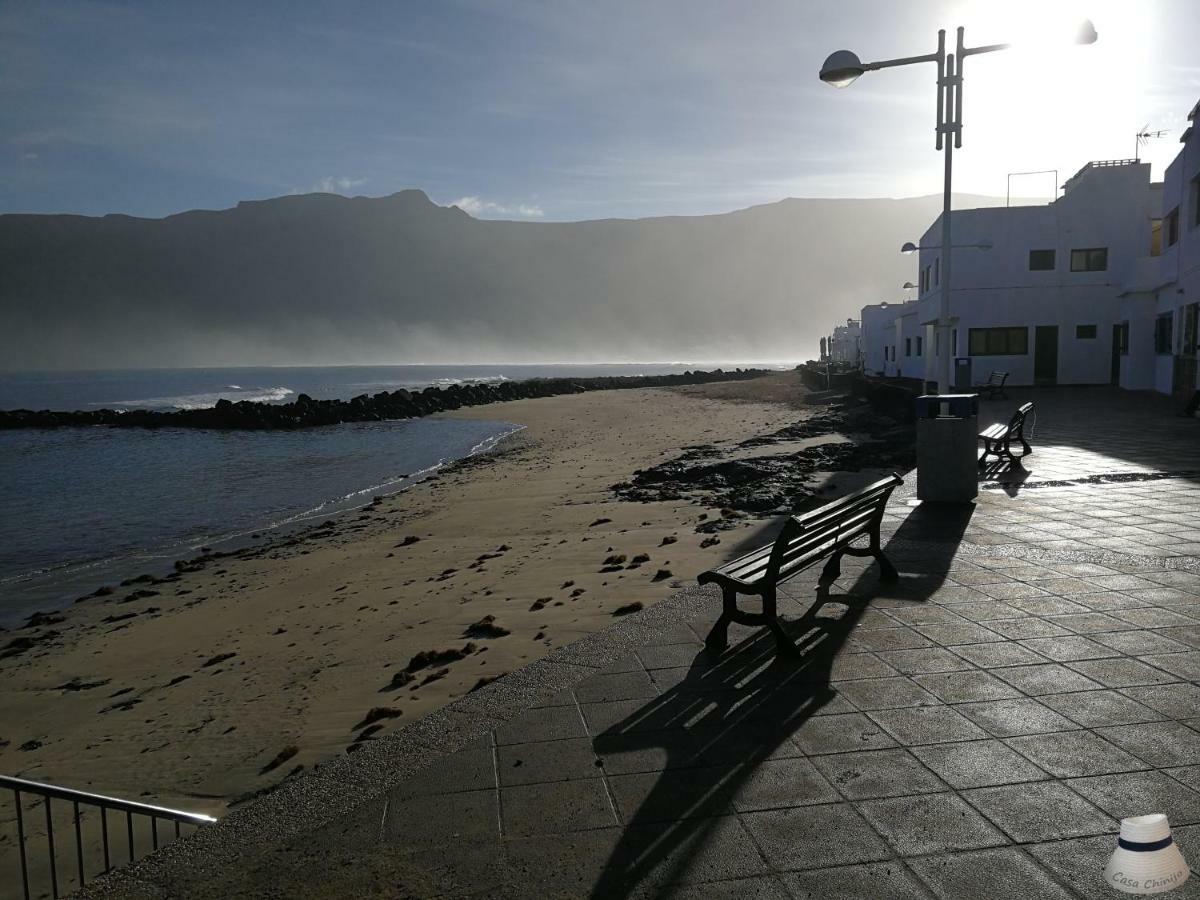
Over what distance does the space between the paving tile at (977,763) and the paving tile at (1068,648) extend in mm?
1292

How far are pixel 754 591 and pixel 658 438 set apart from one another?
20864 mm

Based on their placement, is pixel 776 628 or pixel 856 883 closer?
pixel 856 883

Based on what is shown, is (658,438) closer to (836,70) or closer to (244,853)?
(836,70)

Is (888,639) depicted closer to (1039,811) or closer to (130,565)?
(1039,811)

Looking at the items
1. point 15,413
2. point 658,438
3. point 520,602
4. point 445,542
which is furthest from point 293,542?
point 15,413

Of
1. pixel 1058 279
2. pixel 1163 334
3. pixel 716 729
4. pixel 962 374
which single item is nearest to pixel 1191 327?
pixel 1163 334

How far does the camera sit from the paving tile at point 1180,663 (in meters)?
4.22

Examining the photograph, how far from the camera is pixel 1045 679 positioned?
423 centimetres

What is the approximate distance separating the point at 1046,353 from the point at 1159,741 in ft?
102

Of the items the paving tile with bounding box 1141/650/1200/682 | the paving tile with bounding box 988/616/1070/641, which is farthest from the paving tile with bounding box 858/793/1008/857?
the paving tile with bounding box 988/616/1070/641

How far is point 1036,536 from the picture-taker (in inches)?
294

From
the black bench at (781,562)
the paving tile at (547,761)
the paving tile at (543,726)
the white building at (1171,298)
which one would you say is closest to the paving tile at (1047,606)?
the black bench at (781,562)

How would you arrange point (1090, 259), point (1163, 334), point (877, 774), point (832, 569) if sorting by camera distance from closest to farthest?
point (877, 774)
point (832, 569)
point (1163, 334)
point (1090, 259)

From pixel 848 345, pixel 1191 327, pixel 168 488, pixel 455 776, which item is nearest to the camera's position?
pixel 455 776
